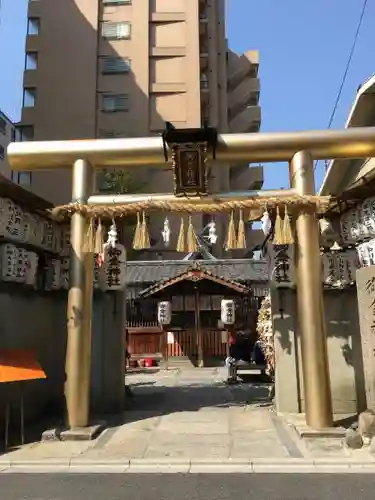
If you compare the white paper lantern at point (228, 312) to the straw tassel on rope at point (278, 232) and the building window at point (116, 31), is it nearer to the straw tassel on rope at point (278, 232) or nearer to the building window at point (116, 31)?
the straw tassel on rope at point (278, 232)

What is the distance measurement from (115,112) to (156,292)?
2347 cm

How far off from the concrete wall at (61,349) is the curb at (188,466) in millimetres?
3492

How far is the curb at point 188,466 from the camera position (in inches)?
284

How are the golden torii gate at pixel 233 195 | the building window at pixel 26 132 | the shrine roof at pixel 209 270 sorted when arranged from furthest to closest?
the building window at pixel 26 132 < the shrine roof at pixel 209 270 < the golden torii gate at pixel 233 195

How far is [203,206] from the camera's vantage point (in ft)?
33.7

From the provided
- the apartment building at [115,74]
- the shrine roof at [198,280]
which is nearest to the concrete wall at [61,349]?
the shrine roof at [198,280]

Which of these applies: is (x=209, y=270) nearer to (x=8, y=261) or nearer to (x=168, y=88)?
(x=8, y=261)

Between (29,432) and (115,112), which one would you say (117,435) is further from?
(115,112)

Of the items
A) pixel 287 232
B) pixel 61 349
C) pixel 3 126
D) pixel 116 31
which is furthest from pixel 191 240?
pixel 116 31

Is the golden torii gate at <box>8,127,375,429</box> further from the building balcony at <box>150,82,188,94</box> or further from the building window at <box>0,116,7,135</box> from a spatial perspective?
the building balcony at <box>150,82,188,94</box>

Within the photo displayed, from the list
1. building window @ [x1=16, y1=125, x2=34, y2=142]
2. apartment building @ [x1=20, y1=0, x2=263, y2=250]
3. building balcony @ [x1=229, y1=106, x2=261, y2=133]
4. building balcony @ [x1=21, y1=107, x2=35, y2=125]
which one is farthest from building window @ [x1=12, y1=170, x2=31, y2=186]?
building balcony @ [x1=229, y1=106, x2=261, y2=133]

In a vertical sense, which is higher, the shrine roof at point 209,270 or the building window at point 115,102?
the building window at point 115,102

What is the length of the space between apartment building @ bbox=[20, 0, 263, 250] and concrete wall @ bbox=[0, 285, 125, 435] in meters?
28.9

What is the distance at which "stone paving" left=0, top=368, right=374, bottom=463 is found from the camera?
7.95 m
